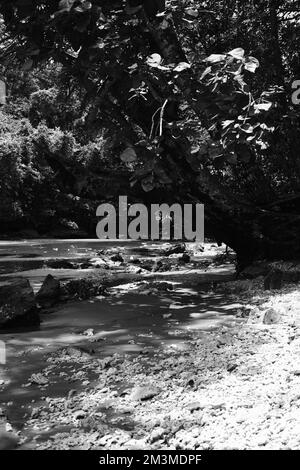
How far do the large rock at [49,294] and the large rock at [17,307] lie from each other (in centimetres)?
105

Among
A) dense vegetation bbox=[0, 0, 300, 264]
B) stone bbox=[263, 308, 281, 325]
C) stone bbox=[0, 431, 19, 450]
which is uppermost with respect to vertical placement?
dense vegetation bbox=[0, 0, 300, 264]

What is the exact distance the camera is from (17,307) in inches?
258

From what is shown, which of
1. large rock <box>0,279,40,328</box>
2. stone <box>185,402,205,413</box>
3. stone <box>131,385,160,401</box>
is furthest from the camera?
large rock <box>0,279,40,328</box>

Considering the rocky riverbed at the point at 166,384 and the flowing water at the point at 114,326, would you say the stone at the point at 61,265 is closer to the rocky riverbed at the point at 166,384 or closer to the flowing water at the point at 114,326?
the flowing water at the point at 114,326

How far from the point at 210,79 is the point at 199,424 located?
3.30 m

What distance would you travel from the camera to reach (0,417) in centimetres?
356

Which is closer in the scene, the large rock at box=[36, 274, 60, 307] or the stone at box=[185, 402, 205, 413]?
the stone at box=[185, 402, 205, 413]

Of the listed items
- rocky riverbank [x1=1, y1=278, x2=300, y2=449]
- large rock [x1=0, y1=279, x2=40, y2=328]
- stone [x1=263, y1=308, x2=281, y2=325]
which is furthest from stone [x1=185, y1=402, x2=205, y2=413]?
large rock [x1=0, y1=279, x2=40, y2=328]

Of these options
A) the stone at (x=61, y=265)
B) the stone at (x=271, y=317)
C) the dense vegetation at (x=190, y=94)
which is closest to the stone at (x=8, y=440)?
the dense vegetation at (x=190, y=94)

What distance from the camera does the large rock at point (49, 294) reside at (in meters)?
8.05

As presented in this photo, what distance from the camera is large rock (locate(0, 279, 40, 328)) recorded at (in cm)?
646

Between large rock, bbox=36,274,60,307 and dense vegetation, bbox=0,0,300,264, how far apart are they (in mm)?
1879

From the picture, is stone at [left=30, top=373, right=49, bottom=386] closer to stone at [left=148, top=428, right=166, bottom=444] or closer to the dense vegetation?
stone at [left=148, top=428, right=166, bottom=444]

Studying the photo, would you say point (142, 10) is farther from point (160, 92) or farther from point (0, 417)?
point (0, 417)
